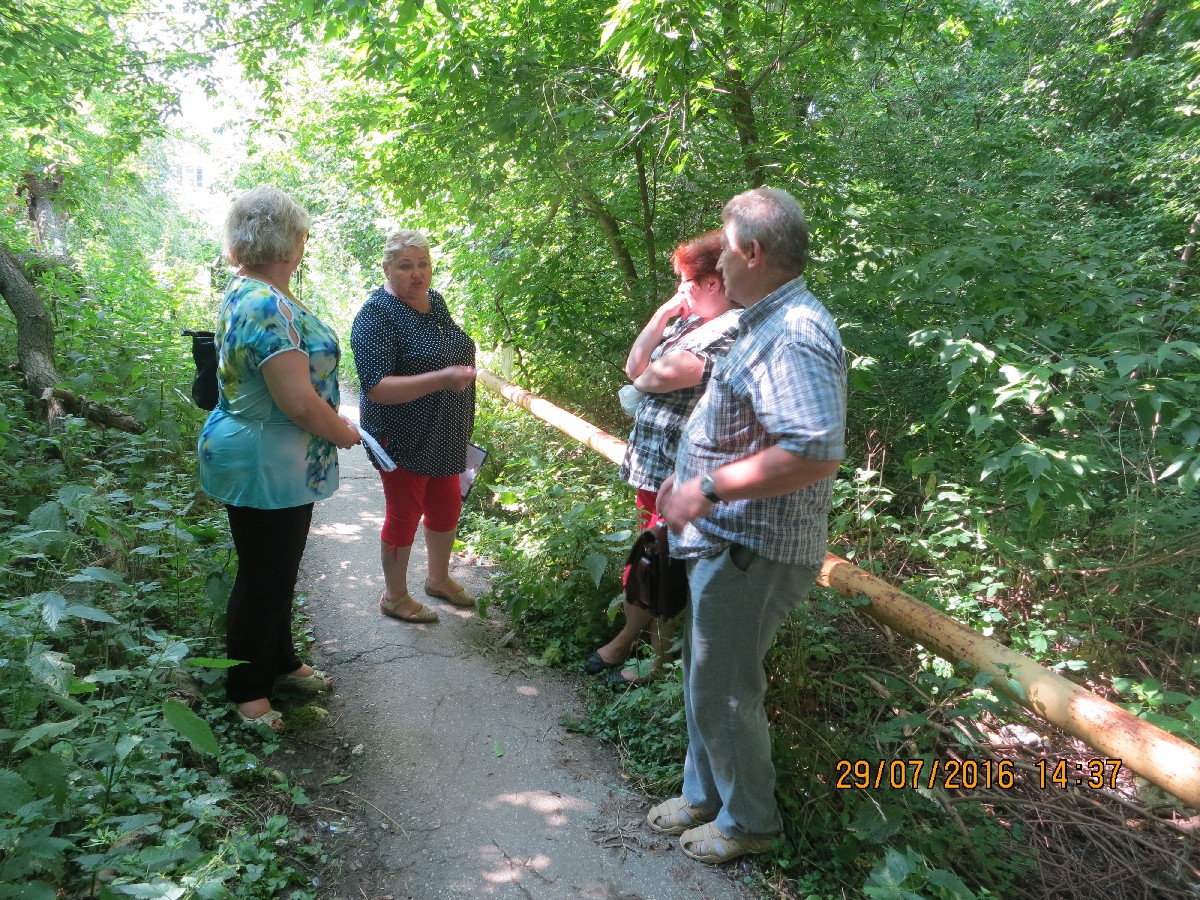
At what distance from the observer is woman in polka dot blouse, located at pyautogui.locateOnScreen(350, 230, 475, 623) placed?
3402 millimetres

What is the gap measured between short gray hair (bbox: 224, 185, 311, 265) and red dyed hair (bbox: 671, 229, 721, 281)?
57.5 inches

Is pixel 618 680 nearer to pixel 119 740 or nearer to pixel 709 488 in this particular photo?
pixel 709 488

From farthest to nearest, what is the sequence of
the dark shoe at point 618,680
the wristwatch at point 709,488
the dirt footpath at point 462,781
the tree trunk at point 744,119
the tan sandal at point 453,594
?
the tree trunk at point 744,119 → the tan sandal at point 453,594 → the dark shoe at point 618,680 → the dirt footpath at point 462,781 → the wristwatch at point 709,488

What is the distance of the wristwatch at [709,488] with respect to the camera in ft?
6.32

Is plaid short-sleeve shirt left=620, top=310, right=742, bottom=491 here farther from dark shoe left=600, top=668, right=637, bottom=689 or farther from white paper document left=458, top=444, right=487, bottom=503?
white paper document left=458, top=444, right=487, bottom=503

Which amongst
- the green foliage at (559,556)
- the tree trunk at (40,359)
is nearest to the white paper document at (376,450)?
the green foliage at (559,556)

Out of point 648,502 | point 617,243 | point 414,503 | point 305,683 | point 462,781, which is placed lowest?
point 462,781

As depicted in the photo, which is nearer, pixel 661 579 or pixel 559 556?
pixel 661 579

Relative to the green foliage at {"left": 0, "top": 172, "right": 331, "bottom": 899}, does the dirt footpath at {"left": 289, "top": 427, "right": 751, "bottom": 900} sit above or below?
below

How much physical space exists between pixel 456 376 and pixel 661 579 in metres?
1.59

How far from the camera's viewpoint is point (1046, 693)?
2.10 metres

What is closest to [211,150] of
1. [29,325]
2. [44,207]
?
[44,207]

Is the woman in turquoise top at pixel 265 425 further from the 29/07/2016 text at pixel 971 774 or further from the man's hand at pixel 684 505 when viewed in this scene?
the 29/07/2016 text at pixel 971 774
